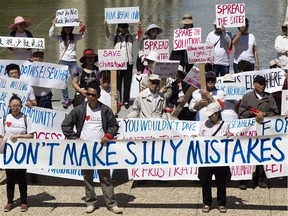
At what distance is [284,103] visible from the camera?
34.2ft

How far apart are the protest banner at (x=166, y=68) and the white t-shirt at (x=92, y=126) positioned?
2.19m

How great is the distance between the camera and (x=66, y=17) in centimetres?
1345

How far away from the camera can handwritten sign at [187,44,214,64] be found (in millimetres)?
10969

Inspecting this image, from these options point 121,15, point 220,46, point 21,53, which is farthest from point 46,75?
point 220,46

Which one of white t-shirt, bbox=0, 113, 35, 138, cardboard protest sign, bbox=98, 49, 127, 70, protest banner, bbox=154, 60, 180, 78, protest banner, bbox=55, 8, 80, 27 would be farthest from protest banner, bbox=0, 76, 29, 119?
protest banner, bbox=55, 8, 80, 27

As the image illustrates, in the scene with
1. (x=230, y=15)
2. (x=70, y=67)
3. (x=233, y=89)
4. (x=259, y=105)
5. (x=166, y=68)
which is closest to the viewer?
(x=259, y=105)

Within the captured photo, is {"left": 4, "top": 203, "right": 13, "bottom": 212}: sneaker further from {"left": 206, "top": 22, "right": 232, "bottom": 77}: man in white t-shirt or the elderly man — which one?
{"left": 206, "top": 22, "right": 232, "bottom": 77}: man in white t-shirt

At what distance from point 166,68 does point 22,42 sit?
3.01 meters

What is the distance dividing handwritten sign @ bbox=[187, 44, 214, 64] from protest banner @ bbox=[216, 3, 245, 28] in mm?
2043

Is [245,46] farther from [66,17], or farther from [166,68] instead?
[66,17]

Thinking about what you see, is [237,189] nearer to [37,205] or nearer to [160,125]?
[160,125]

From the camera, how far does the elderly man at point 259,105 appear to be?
10.2m

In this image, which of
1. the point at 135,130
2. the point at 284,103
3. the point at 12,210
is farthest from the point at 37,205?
the point at 284,103

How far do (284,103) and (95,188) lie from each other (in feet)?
9.58
